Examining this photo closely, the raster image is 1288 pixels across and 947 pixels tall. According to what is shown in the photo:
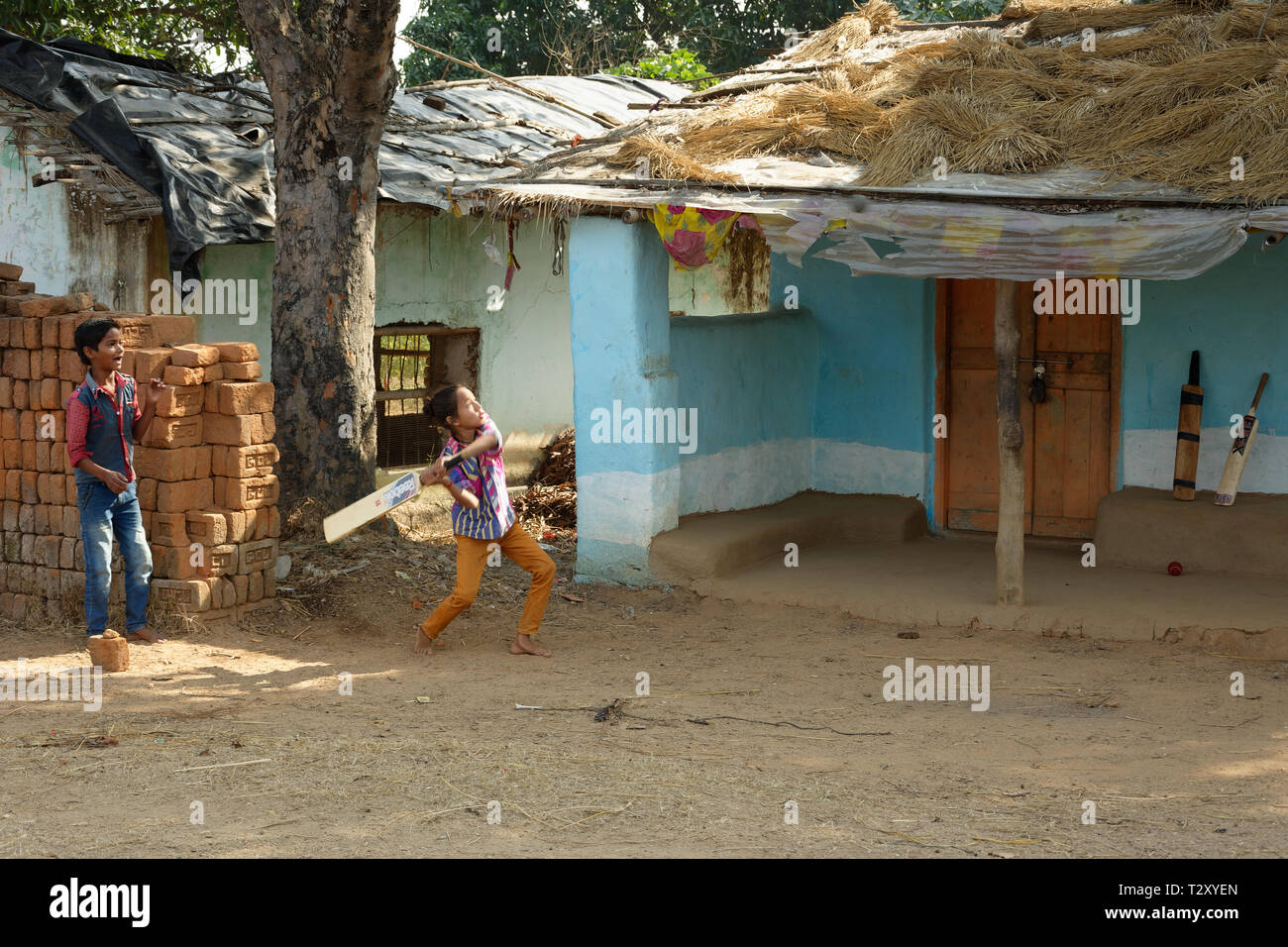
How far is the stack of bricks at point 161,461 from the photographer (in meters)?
7.73

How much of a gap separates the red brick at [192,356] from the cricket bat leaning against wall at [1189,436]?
635 cm

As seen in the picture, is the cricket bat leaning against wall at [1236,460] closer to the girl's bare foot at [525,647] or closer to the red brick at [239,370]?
the girl's bare foot at [525,647]

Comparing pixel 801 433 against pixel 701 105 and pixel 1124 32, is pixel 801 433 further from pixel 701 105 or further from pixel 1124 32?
pixel 1124 32

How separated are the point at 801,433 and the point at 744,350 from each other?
102cm

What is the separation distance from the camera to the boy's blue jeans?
7305 mm

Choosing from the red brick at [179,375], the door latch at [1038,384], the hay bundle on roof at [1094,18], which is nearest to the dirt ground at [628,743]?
the red brick at [179,375]

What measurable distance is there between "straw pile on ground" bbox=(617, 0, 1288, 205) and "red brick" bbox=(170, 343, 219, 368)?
3.08 meters

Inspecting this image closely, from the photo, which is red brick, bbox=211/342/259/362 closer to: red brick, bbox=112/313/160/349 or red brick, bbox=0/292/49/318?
red brick, bbox=112/313/160/349

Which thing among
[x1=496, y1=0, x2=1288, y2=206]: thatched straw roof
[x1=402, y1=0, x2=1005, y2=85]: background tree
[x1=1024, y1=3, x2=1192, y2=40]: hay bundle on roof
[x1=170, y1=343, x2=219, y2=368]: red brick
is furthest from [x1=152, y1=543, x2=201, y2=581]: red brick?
[x1=402, y1=0, x2=1005, y2=85]: background tree

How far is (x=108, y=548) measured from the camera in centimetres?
738

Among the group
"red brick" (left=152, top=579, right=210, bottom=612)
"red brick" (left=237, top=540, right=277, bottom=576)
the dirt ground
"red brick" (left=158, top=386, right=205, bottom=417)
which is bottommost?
the dirt ground

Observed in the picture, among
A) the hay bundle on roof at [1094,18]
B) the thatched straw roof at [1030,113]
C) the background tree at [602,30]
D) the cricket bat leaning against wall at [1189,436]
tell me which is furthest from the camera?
the background tree at [602,30]

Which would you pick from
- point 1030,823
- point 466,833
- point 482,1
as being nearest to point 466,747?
point 466,833

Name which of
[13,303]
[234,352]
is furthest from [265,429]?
[13,303]
